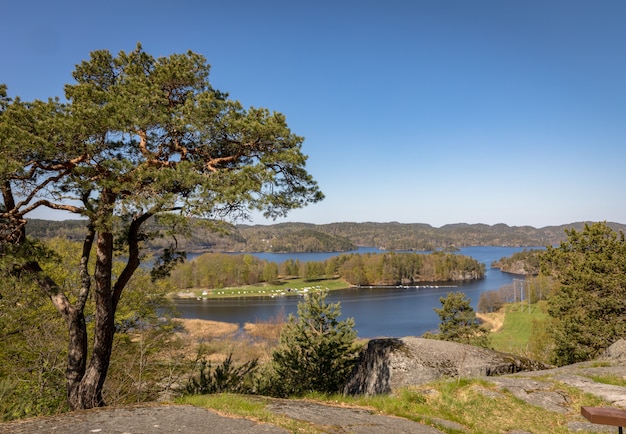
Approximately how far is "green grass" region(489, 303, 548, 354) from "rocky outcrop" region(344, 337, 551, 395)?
26.8 metres

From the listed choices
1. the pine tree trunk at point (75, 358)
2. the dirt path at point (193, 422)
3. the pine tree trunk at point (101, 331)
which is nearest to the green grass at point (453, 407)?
the dirt path at point (193, 422)

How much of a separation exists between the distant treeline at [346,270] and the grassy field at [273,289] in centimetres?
387

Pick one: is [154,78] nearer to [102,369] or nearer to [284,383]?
[102,369]

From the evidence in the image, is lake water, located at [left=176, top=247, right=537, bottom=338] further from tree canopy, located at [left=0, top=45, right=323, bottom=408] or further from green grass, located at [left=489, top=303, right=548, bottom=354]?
tree canopy, located at [left=0, top=45, right=323, bottom=408]

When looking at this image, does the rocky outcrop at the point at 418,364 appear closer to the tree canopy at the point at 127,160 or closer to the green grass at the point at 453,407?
the green grass at the point at 453,407

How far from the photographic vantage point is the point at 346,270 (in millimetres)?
114250

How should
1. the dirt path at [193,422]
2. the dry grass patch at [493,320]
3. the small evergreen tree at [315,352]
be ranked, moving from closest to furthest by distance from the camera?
1. the dirt path at [193,422]
2. the small evergreen tree at [315,352]
3. the dry grass patch at [493,320]

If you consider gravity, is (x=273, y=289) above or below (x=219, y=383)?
below

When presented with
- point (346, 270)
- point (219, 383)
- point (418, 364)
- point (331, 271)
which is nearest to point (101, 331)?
point (219, 383)

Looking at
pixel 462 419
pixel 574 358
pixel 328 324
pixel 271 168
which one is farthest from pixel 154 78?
pixel 574 358

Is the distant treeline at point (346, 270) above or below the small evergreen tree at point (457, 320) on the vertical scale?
below

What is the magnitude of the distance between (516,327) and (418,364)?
4928 centimetres

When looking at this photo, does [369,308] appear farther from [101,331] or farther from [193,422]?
[193,422]

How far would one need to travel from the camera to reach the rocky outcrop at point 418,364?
32.8 feet
